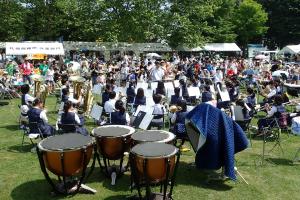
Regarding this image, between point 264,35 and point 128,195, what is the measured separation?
6021cm

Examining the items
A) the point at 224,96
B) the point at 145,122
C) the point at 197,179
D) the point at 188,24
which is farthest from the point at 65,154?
the point at 188,24

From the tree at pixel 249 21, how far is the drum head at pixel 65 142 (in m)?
53.7

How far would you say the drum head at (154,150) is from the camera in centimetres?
663

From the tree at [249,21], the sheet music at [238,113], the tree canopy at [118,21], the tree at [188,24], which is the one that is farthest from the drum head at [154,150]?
the tree at [249,21]

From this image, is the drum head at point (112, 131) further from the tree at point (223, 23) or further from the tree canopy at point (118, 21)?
the tree at point (223, 23)

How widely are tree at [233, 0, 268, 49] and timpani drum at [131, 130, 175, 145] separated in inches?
2076

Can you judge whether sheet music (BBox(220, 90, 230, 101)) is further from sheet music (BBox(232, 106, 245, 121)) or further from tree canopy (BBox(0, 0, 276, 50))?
tree canopy (BBox(0, 0, 276, 50))

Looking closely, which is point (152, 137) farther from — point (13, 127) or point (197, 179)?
point (13, 127)

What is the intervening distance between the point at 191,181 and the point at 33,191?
318 centimetres

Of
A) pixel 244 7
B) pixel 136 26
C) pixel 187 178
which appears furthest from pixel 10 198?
pixel 244 7

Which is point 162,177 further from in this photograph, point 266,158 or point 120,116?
point 266,158

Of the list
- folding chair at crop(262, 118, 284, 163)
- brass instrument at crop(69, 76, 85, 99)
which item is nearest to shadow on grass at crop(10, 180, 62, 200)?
folding chair at crop(262, 118, 284, 163)

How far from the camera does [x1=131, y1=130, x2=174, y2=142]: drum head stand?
7.58m

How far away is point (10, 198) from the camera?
7438 millimetres
